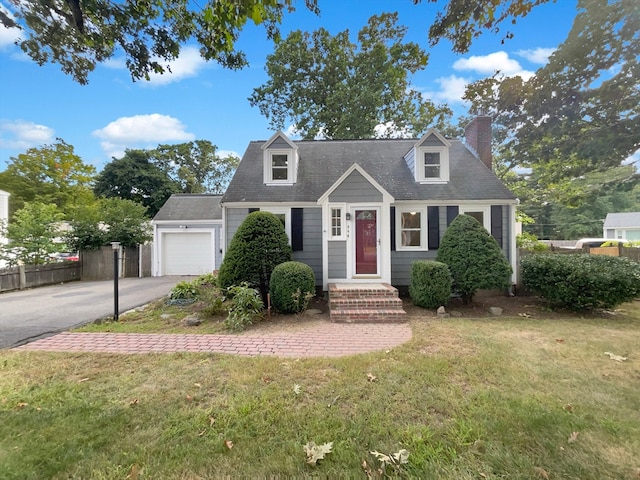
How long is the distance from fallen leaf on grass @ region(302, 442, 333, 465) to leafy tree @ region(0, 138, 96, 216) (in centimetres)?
2538

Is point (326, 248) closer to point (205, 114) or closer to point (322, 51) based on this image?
point (205, 114)

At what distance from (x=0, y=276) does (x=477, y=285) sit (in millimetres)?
15815

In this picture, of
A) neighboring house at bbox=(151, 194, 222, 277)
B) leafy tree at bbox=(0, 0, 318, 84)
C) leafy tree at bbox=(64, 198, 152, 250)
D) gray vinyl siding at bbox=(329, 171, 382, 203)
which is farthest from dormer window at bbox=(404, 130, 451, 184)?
leafy tree at bbox=(64, 198, 152, 250)

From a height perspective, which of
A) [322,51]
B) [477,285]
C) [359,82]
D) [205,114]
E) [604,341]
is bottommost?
[604,341]

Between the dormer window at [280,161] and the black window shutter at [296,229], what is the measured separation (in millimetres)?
1268

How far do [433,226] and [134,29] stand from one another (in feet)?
29.4

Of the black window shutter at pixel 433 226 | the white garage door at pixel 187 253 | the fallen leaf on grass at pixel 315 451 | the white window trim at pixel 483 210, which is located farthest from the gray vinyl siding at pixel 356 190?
the white garage door at pixel 187 253

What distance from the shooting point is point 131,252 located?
15.6m

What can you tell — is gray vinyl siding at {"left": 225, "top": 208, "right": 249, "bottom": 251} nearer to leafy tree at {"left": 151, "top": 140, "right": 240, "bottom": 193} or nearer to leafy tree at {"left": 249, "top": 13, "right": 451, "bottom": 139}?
leafy tree at {"left": 249, "top": 13, "right": 451, "bottom": 139}

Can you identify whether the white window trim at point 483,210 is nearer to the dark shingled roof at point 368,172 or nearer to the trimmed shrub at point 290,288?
the dark shingled roof at point 368,172

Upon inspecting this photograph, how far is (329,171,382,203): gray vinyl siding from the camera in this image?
8938mm

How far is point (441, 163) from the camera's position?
1044 cm

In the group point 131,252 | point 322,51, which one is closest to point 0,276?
point 131,252

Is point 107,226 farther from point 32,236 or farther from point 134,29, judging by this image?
point 134,29
